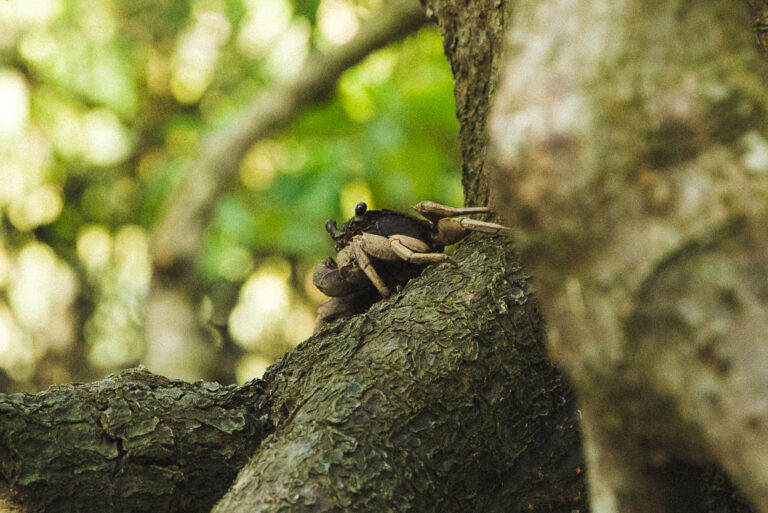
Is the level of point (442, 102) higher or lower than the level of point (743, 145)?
higher

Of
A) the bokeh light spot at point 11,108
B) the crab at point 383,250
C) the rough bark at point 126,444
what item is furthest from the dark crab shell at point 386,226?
the bokeh light spot at point 11,108

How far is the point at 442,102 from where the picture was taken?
6.49 meters

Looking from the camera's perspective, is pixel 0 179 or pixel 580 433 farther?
pixel 0 179

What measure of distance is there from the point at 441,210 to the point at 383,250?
0.24m

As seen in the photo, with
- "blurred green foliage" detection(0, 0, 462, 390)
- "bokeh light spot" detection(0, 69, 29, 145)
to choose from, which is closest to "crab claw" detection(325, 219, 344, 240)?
"blurred green foliage" detection(0, 0, 462, 390)

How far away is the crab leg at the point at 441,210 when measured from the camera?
2.49 m

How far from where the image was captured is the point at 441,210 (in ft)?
8.37

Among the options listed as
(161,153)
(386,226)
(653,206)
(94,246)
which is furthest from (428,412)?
(94,246)

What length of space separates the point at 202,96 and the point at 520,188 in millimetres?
8945

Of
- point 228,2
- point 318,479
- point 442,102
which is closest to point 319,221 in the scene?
point 442,102

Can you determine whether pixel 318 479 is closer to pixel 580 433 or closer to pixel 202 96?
pixel 580 433

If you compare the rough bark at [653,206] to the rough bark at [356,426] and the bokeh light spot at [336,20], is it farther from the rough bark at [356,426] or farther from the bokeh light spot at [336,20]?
the bokeh light spot at [336,20]

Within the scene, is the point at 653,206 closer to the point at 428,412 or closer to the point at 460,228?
the point at 428,412

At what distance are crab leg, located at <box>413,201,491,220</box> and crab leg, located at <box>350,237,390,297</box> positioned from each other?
0.25m
